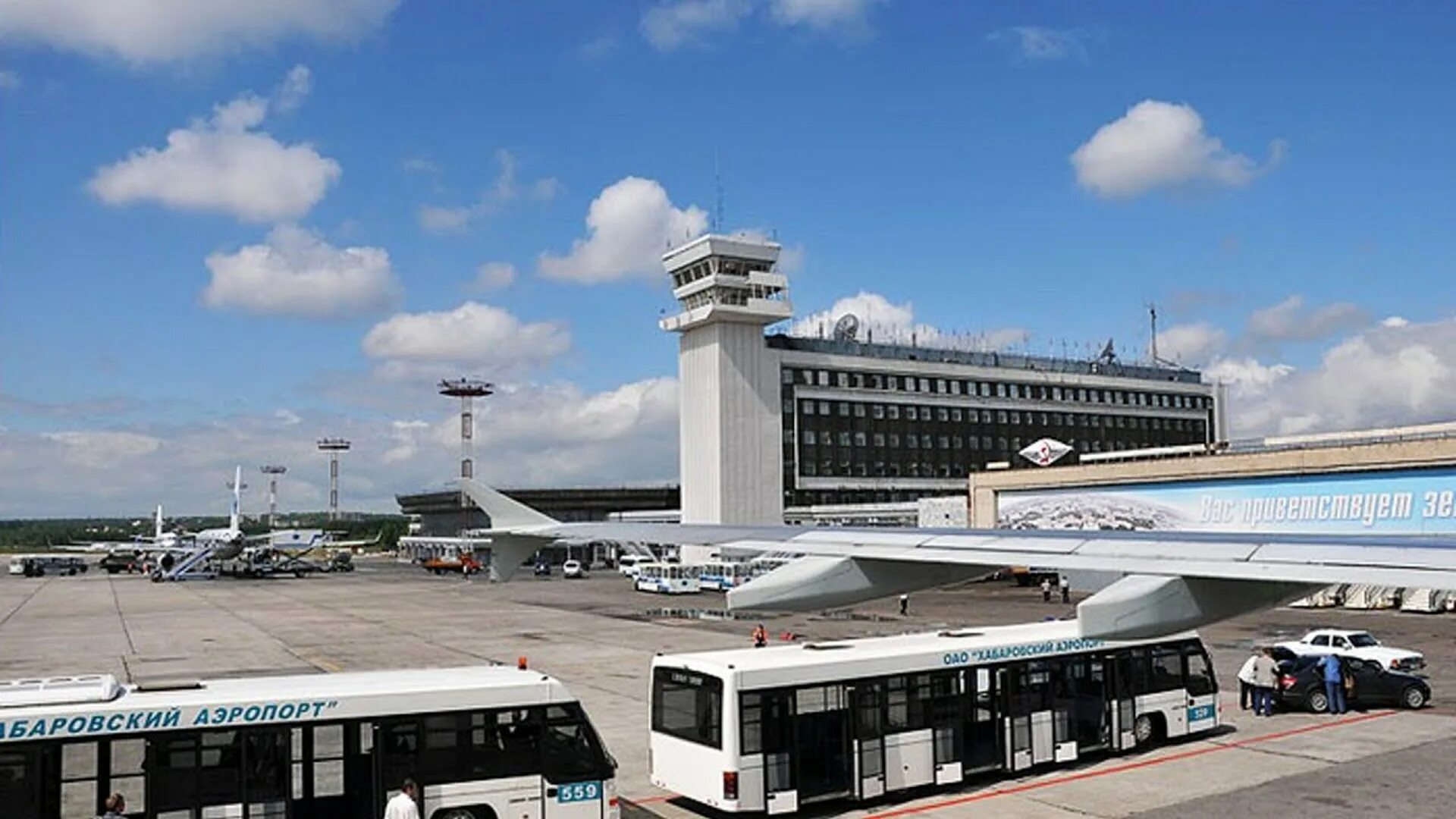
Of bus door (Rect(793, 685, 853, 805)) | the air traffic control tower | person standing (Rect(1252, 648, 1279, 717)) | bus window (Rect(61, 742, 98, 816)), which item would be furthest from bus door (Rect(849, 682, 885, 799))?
the air traffic control tower

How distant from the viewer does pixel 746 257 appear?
286ft

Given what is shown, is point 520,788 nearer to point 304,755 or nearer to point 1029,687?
point 304,755

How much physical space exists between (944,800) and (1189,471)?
4751cm

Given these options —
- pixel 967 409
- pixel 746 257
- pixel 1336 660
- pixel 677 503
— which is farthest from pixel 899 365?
pixel 1336 660

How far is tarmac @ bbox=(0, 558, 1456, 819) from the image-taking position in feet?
57.7

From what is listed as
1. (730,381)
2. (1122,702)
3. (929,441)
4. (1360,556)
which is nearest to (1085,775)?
(1122,702)

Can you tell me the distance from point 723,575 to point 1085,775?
53.6m

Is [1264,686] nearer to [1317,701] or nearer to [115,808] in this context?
[1317,701]

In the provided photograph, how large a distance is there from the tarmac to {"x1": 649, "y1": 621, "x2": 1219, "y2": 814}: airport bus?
0.49 metres

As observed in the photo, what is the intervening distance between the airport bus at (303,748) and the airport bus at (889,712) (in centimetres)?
217

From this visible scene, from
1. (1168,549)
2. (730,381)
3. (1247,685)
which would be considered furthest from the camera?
(730,381)

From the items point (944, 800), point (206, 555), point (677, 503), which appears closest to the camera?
point (944, 800)

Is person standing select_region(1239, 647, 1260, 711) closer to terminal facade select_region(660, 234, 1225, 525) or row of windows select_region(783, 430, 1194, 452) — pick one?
terminal facade select_region(660, 234, 1225, 525)

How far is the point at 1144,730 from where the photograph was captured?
21.1 m
